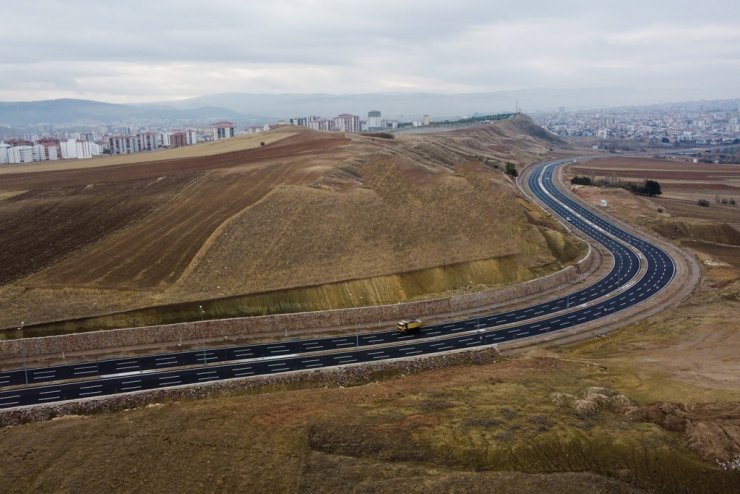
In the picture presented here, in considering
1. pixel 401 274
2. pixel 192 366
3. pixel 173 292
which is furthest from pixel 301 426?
pixel 401 274

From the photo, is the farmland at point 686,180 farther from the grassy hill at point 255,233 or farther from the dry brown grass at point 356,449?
the dry brown grass at point 356,449

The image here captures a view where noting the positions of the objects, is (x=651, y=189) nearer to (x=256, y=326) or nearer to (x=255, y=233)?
(x=255, y=233)

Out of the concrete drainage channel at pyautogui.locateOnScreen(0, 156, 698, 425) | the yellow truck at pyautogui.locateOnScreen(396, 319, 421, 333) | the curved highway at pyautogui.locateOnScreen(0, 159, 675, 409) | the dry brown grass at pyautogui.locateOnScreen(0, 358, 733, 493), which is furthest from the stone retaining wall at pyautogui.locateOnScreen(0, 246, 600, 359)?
the dry brown grass at pyautogui.locateOnScreen(0, 358, 733, 493)

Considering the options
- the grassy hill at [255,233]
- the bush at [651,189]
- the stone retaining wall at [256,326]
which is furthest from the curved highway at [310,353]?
the bush at [651,189]

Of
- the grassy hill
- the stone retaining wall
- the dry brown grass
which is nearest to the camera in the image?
the dry brown grass

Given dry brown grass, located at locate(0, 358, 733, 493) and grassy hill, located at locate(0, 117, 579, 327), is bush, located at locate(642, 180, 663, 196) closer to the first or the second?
grassy hill, located at locate(0, 117, 579, 327)
